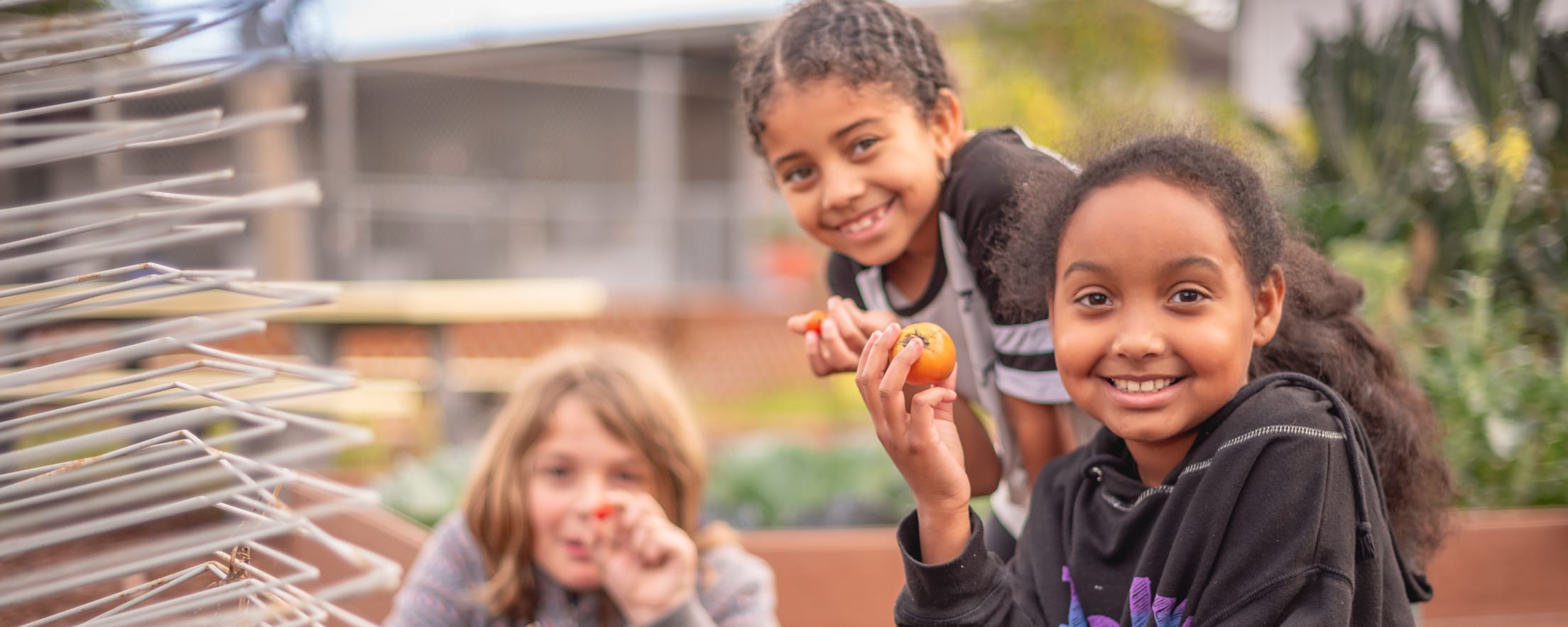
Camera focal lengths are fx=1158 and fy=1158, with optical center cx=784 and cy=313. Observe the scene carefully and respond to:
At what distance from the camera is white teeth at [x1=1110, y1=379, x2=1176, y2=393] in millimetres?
1171

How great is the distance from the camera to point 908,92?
1.68 meters

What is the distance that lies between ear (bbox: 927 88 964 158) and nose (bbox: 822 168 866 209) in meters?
0.18

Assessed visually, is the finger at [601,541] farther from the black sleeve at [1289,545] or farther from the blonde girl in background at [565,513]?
the black sleeve at [1289,545]

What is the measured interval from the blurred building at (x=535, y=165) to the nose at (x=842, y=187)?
838 cm

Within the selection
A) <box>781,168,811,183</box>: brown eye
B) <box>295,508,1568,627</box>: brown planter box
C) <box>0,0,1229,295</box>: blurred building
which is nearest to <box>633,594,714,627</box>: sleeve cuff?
<box>781,168,811,183</box>: brown eye

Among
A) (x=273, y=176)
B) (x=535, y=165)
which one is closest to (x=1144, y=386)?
(x=273, y=176)

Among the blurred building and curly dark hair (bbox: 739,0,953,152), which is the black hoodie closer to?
curly dark hair (bbox: 739,0,953,152)

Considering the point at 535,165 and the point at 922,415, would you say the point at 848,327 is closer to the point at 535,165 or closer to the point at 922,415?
the point at 922,415

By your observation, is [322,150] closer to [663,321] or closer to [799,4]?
[663,321]

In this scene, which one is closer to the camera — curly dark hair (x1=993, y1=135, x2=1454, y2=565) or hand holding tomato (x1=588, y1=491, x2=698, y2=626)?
curly dark hair (x1=993, y1=135, x2=1454, y2=565)

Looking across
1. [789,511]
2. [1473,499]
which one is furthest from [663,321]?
[1473,499]

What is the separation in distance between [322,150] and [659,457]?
8.94 meters

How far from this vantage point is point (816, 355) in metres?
1.50

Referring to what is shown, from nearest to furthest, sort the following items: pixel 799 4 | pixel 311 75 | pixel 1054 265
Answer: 1. pixel 1054 265
2. pixel 799 4
3. pixel 311 75
